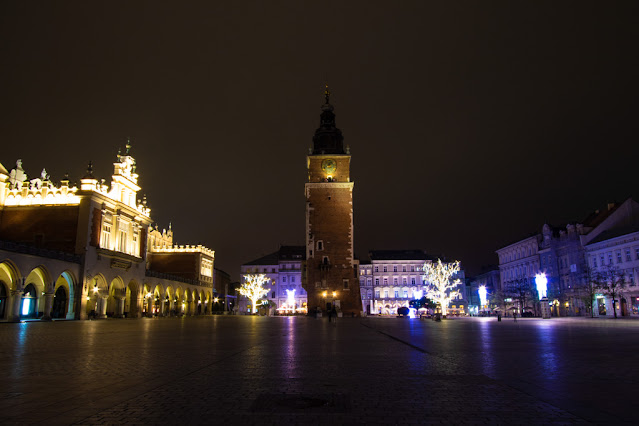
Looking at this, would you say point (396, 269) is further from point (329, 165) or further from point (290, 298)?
point (329, 165)

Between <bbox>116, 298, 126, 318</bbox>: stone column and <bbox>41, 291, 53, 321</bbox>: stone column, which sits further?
<bbox>116, 298, 126, 318</bbox>: stone column

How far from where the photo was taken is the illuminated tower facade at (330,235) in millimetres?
62875

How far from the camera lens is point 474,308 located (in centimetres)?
10144

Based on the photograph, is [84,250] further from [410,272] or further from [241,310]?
[410,272]

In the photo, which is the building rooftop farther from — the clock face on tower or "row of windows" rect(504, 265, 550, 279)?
the clock face on tower

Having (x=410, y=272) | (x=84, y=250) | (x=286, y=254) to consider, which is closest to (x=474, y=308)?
(x=410, y=272)

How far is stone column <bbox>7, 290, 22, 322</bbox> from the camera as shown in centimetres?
3462

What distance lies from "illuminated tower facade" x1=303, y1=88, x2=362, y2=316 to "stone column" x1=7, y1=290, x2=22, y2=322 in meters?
34.8

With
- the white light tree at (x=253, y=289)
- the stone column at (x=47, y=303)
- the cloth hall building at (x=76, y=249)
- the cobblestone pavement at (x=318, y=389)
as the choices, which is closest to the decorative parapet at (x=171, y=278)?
the cloth hall building at (x=76, y=249)

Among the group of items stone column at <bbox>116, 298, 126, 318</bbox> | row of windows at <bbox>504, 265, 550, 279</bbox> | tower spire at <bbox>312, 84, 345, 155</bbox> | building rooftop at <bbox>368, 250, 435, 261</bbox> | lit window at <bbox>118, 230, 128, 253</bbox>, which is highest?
tower spire at <bbox>312, 84, 345, 155</bbox>

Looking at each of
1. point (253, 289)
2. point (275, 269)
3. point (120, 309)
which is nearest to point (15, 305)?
point (120, 309)

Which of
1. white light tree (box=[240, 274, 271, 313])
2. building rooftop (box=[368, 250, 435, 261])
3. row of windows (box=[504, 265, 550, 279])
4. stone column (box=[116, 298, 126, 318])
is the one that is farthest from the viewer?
building rooftop (box=[368, 250, 435, 261])

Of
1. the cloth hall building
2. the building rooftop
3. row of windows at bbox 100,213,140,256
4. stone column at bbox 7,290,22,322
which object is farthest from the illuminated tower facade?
the building rooftop

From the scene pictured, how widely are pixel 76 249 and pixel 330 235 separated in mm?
30473
